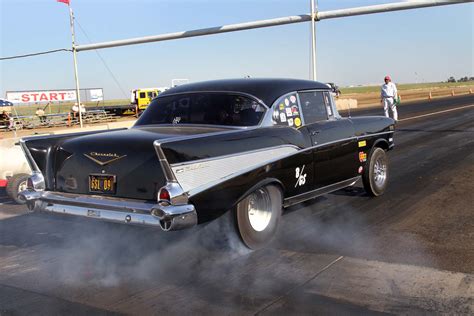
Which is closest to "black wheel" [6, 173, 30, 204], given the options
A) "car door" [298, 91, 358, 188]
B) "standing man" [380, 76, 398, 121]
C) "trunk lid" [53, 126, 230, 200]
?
"trunk lid" [53, 126, 230, 200]

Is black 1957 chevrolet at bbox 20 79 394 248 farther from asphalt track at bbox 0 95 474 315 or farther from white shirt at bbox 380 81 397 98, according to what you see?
white shirt at bbox 380 81 397 98

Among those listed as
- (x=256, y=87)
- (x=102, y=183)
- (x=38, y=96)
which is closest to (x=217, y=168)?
(x=102, y=183)

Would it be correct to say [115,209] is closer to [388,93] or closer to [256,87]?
[256,87]

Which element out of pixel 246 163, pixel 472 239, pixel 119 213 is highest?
pixel 246 163

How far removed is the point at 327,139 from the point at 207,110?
4.83 ft

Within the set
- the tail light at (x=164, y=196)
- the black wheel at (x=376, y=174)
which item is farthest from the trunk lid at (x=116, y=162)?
the black wheel at (x=376, y=174)

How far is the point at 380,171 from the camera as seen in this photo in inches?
275

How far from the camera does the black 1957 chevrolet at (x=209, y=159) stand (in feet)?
13.1

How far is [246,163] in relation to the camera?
4.42 metres

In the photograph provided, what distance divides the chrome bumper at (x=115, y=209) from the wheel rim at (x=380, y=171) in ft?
12.2

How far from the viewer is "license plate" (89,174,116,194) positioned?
14.3 feet

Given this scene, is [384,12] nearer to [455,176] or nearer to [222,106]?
[455,176]

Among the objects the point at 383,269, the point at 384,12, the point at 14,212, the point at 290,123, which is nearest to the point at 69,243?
the point at 14,212

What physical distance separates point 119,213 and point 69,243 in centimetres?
150
